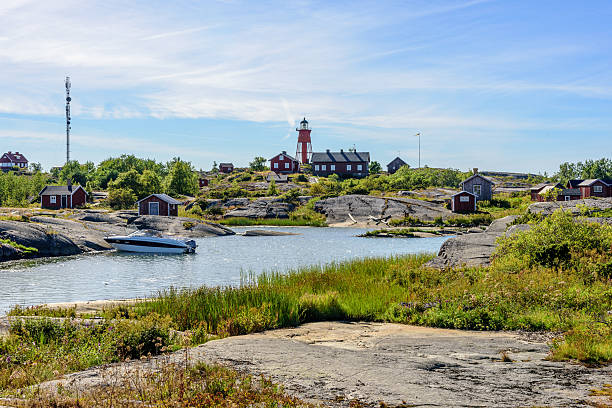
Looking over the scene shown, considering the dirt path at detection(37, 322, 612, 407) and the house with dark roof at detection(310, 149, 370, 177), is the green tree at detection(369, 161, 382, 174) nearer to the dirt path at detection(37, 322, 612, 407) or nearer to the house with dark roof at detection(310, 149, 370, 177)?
the house with dark roof at detection(310, 149, 370, 177)

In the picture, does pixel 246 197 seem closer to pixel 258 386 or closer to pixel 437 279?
pixel 437 279

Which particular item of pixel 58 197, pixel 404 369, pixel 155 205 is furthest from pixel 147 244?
pixel 58 197

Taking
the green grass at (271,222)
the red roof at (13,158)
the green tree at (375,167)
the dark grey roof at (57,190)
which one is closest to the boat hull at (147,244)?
the green grass at (271,222)

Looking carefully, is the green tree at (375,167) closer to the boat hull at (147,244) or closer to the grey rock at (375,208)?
the grey rock at (375,208)

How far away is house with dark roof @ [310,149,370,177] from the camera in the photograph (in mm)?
135250

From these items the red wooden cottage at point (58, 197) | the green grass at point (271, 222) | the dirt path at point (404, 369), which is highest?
the red wooden cottage at point (58, 197)

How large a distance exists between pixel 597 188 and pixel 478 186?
2527 cm

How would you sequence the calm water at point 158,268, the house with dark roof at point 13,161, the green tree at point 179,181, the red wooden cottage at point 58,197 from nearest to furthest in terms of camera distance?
the calm water at point 158,268, the red wooden cottage at point 58,197, the green tree at point 179,181, the house with dark roof at point 13,161

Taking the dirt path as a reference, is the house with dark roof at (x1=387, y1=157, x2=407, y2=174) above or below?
above

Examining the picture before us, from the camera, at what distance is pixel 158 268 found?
122 ft

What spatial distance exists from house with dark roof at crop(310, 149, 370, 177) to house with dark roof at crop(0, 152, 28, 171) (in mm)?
120162

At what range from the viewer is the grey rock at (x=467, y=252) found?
22.7 meters

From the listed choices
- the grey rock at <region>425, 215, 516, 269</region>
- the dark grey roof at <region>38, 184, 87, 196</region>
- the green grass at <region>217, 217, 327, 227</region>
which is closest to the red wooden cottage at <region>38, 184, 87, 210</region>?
the dark grey roof at <region>38, 184, 87, 196</region>

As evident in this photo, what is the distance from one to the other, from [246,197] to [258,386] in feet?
299
